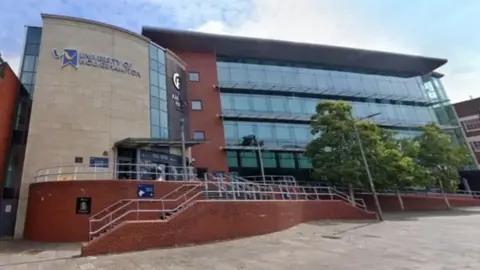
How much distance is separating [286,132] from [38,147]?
2239 cm

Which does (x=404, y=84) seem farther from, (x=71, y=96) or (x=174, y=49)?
(x=71, y=96)

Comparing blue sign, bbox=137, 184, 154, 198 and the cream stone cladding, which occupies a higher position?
the cream stone cladding

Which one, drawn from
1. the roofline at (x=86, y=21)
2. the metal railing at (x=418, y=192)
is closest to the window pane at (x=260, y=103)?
the metal railing at (x=418, y=192)

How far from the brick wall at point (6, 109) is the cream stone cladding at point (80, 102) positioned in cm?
114

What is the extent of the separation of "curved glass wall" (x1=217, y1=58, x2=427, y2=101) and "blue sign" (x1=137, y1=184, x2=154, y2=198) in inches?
731

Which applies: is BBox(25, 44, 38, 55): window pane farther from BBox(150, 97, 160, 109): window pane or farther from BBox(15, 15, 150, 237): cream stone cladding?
BBox(150, 97, 160, 109): window pane

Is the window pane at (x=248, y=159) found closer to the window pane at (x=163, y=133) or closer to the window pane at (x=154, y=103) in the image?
the window pane at (x=163, y=133)

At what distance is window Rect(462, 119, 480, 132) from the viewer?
141ft

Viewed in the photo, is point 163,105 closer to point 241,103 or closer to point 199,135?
point 199,135

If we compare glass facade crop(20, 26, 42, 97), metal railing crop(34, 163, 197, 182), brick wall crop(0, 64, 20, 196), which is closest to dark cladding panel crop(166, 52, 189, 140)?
metal railing crop(34, 163, 197, 182)

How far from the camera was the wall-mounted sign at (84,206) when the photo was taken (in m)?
13.8

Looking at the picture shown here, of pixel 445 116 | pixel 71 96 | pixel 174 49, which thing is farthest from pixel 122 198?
pixel 445 116

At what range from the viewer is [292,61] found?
1494 inches

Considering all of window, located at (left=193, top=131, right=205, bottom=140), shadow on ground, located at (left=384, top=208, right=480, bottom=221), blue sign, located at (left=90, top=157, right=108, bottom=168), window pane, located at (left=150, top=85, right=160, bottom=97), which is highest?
window pane, located at (left=150, top=85, right=160, bottom=97)
